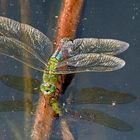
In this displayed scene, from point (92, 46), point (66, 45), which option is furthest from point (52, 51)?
point (92, 46)

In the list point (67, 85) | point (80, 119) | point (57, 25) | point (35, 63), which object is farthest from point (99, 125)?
point (57, 25)

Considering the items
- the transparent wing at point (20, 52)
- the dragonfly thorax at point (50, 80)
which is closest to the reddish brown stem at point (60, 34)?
the dragonfly thorax at point (50, 80)

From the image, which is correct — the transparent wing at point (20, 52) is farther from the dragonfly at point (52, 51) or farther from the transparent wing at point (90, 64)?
the transparent wing at point (90, 64)

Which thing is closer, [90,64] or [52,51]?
[90,64]

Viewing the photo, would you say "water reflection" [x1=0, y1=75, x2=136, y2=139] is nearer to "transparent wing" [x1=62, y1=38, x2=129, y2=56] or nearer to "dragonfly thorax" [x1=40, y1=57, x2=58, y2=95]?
"dragonfly thorax" [x1=40, y1=57, x2=58, y2=95]

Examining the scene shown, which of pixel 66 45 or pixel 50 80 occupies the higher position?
pixel 66 45

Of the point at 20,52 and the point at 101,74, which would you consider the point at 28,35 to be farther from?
the point at 101,74

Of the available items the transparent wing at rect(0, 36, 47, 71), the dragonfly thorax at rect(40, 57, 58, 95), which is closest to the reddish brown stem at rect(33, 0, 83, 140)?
the dragonfly thorax at rect(40, 57, 58, 95)
